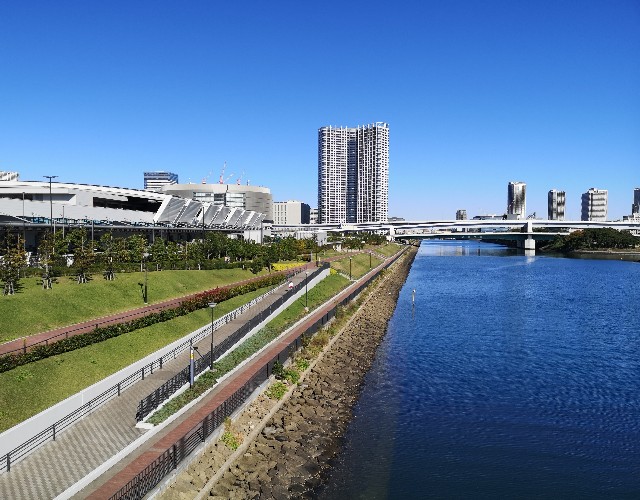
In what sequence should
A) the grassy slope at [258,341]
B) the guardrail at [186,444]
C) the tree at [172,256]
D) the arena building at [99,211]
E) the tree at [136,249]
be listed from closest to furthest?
the guardrail at [186,444]
the grassy slope at [258,341]
the tree at [136,249]
the tree at [172,256]
the arena building at [99,211]

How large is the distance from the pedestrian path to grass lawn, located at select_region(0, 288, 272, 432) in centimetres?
192

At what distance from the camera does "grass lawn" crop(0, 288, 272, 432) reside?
69.4ft

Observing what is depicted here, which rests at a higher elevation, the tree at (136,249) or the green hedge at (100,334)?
the tree at (136,249)

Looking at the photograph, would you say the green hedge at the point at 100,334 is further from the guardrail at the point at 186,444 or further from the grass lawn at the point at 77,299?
the guardrail at the point at 186,444

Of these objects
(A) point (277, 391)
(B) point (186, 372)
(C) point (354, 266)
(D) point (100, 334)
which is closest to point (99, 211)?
(C) point (354, 266)

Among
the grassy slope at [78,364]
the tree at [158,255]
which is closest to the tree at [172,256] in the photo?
the tree at [158,255]

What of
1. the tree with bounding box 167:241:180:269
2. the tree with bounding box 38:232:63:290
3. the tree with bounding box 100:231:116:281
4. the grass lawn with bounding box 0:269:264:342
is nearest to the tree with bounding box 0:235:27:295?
the grass lawn with bounding box 0:269:264:342

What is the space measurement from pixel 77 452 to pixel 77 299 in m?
21.8

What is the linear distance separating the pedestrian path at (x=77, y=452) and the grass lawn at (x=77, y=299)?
1126 centimetres

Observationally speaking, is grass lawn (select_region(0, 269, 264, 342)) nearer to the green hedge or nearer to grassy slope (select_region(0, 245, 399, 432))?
grassy slope (select_region(0, 245, 399, 432))

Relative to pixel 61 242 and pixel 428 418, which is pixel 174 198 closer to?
pixel 61 242

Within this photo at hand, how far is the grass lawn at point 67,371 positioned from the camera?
833 inches

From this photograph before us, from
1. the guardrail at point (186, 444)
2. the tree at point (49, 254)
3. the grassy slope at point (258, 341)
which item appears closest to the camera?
the guardrail at point (186, 444)

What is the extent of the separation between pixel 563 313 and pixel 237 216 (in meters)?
79.0
